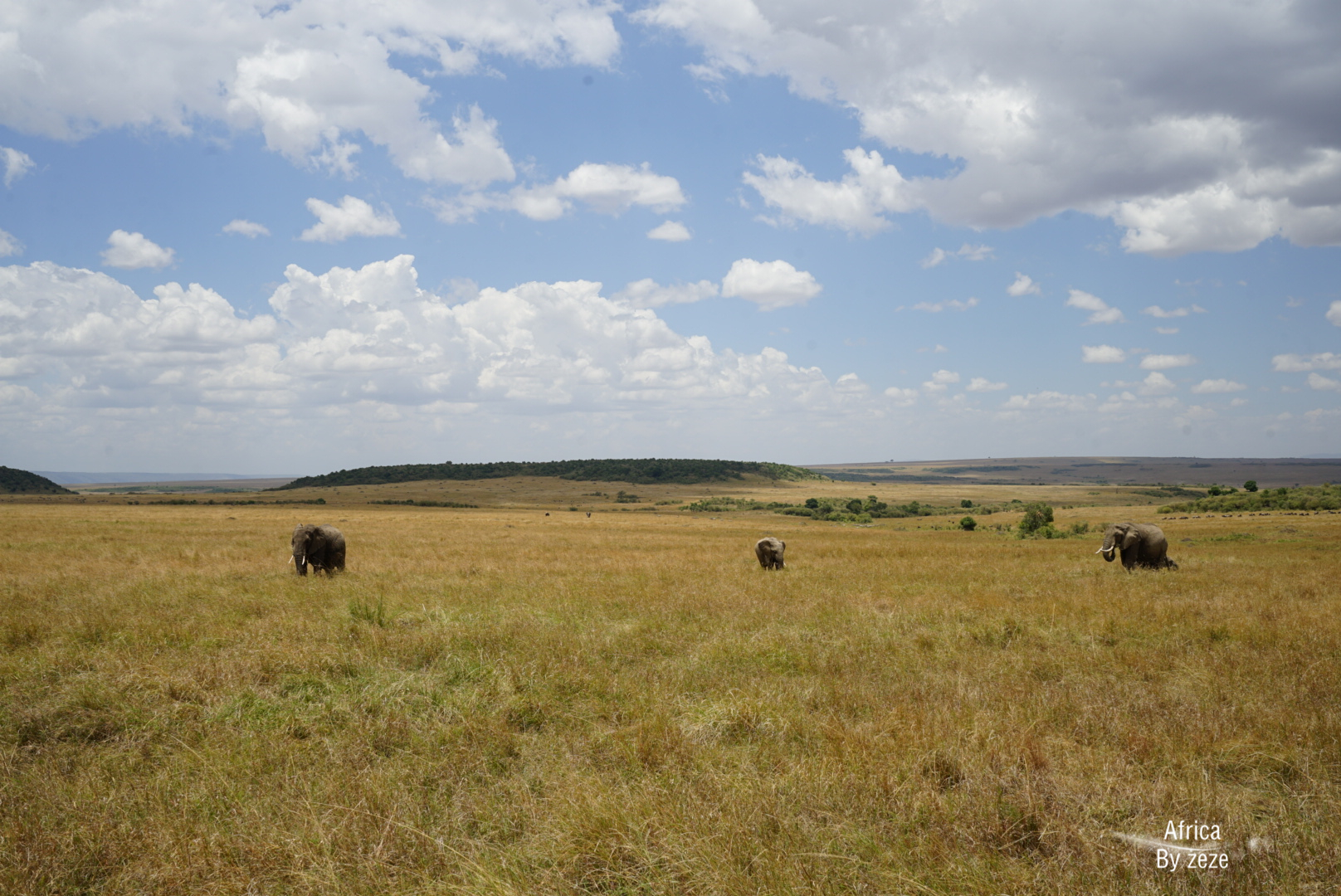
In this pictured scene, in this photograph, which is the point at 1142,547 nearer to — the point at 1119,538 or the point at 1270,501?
the point at 1119,538

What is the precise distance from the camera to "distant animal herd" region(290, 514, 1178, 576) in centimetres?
1902

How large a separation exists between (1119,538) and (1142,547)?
2.05ft

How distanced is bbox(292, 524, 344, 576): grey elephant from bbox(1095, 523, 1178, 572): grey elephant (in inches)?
891

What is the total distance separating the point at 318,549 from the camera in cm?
1931

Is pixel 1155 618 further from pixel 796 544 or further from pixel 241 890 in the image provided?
pixel 796 544

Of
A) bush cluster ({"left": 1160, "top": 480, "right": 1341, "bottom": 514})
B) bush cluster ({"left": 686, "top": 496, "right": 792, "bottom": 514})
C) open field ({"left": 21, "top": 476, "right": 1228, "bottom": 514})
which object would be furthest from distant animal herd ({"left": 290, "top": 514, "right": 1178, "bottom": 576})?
bush cluster ({"left": 686, "top": 496, "right": 792, "bottom": 514})

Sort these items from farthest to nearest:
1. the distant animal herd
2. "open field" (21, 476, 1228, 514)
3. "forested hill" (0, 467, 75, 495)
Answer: "forested hill" (0, 467, 75, 495) → "open field" (21, 476, 1228, 514) → the distant animal herd

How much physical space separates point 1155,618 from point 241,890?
45.9 ft

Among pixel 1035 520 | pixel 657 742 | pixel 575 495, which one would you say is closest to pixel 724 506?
pixel 575 495

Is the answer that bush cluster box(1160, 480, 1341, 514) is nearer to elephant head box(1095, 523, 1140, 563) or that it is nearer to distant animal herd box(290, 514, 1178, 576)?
distant animal herd box(290, 514, 1178, 576)

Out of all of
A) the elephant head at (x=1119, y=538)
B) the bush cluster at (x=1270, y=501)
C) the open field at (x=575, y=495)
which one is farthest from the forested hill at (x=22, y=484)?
the bush cluster at (x=1270, y=501)

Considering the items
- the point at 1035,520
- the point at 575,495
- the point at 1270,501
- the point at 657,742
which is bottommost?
the point at 575,495

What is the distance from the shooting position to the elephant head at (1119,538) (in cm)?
2088

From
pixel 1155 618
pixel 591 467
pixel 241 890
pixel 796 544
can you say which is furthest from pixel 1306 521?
pixel 591 467
